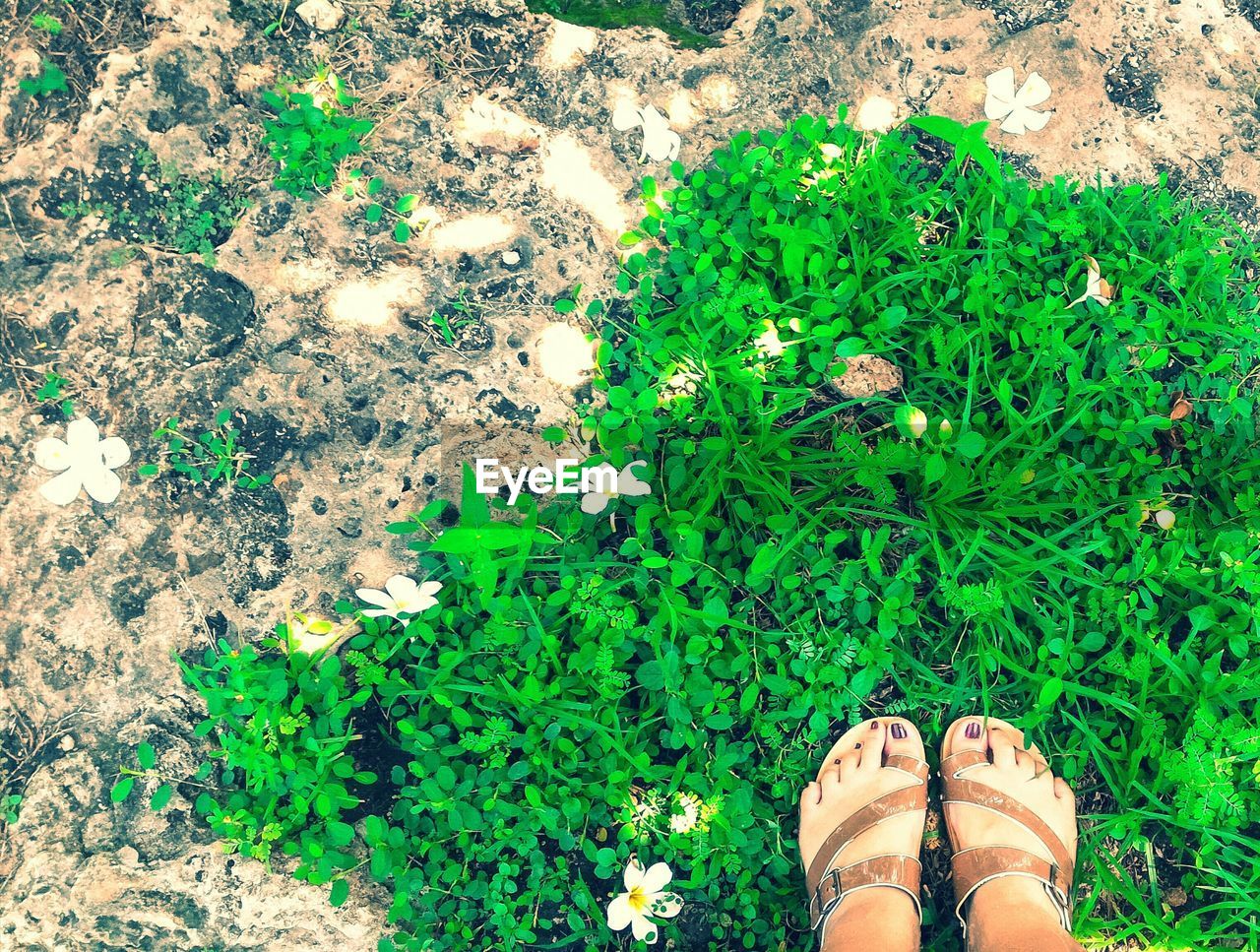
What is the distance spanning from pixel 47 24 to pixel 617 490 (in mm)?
2189

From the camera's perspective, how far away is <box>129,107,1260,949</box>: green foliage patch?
2.04 m

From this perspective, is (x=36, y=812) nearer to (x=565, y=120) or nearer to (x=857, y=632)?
(x=857, y=632)

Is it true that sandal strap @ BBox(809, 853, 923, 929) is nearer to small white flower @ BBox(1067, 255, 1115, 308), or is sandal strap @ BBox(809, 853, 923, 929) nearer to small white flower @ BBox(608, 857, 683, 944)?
small white flower @ BBox(608, 857, 683, 944)

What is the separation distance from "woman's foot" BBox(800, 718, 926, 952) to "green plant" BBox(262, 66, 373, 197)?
236 centimetres

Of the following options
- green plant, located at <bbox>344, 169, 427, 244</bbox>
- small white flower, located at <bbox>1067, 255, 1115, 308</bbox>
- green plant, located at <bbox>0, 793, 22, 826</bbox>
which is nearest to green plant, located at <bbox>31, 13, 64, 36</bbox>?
green plant, located at <bbox>344, 169, 427, 244</bbox>

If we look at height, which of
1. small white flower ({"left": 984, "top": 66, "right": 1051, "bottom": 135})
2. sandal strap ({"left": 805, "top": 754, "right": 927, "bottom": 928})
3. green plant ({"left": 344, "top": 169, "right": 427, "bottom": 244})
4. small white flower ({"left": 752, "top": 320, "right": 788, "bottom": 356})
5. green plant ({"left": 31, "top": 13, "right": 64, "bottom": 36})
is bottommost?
sandal strap ({"left": 805, "top": 754, "right": 927, "bottom": 928})

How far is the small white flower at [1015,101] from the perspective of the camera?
2391mm

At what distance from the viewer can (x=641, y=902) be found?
78.8 inches

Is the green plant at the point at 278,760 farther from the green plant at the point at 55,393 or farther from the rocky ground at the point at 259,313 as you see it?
the green plant at the point at 55,393

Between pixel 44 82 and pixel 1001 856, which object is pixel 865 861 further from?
pixel 44 82

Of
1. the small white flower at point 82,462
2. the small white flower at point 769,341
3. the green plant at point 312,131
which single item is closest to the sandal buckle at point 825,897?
the small white flower at point 769,341

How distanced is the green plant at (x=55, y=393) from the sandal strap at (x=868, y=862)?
2583 millimetres

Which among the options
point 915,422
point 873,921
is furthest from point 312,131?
point 873,921

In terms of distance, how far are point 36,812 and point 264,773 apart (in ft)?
2.19
